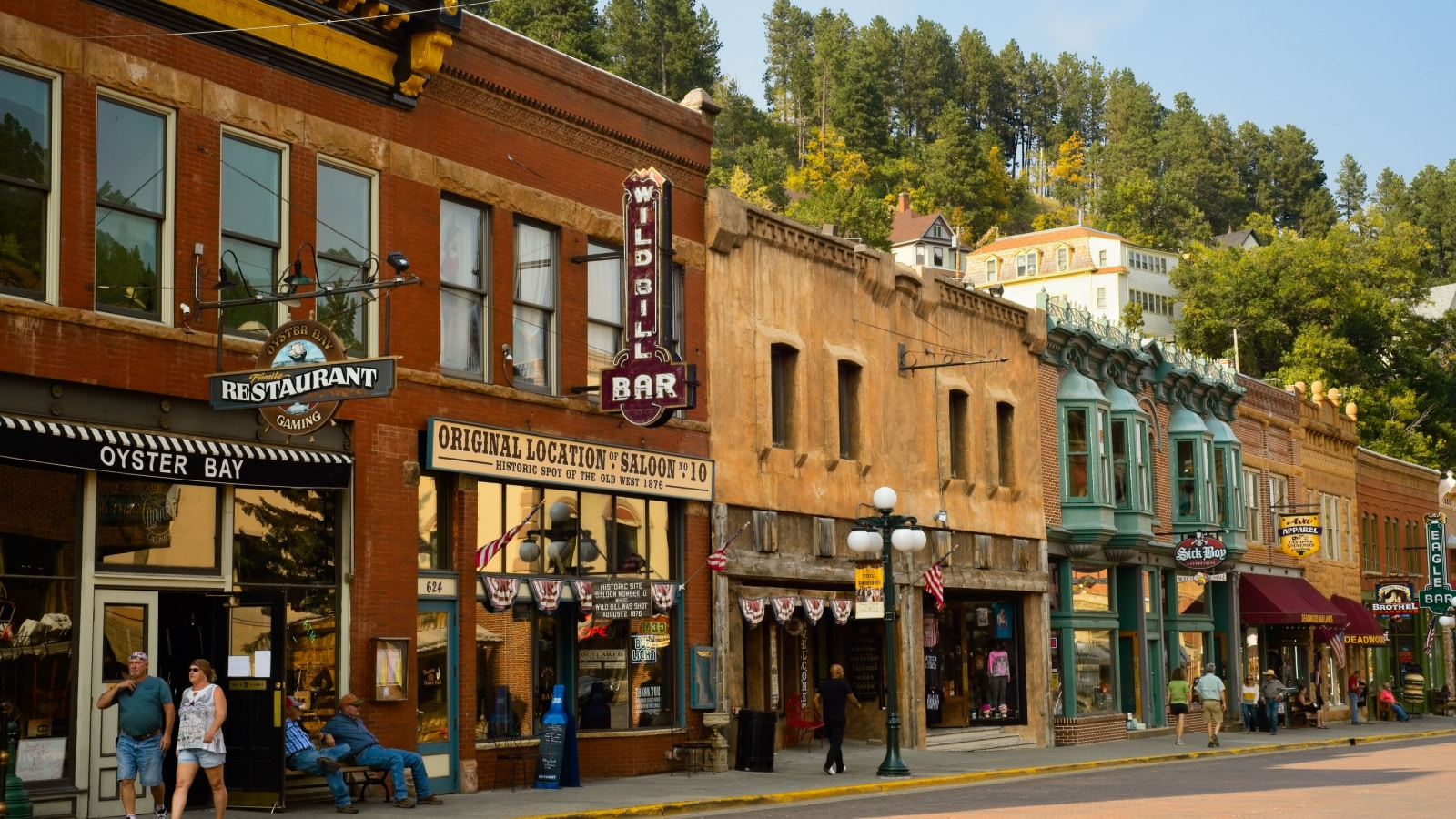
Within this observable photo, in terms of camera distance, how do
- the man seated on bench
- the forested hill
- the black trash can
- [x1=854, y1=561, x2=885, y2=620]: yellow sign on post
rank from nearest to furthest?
the man seated on bench
the black trash can
[x1=854, y1=561, x2=885, y2=620]: yellow sign on post
the forested hill

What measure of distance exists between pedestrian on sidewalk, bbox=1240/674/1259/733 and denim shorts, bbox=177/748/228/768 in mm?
32444

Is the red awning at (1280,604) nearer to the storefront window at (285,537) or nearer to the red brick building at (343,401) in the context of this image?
the red brick building at (343,401)

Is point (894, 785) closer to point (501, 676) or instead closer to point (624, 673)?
point (624, 673)

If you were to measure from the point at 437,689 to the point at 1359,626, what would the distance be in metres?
37.7

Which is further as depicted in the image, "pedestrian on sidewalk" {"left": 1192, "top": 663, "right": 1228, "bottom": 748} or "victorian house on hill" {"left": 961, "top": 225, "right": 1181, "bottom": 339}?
"victorian house on hill" {"left": 961, "top": 225, "right": 1181, "bottom": 339}

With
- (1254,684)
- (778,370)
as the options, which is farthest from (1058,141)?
(778,370)

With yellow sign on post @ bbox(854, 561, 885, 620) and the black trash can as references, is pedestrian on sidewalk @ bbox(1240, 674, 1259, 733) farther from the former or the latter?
the black trash can

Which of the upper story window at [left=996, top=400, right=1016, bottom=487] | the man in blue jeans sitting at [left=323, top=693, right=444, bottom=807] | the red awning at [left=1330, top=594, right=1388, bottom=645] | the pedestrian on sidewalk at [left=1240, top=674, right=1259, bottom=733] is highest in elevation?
the upper story window at [left=996, top=400, right=1016, bottom=487]

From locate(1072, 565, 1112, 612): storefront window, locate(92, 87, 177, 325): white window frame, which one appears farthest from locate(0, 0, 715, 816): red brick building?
locate(1072, 565, 1112, 612): storefront window

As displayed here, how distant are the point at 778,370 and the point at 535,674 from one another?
26.5ft

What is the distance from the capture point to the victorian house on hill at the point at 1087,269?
4582 inches

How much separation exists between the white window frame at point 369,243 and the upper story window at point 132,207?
87.2 inches

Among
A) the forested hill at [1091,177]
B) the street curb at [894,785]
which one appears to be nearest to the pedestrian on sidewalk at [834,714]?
the street curb at [894,785]

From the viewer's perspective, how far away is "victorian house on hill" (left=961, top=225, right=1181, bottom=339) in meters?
116
